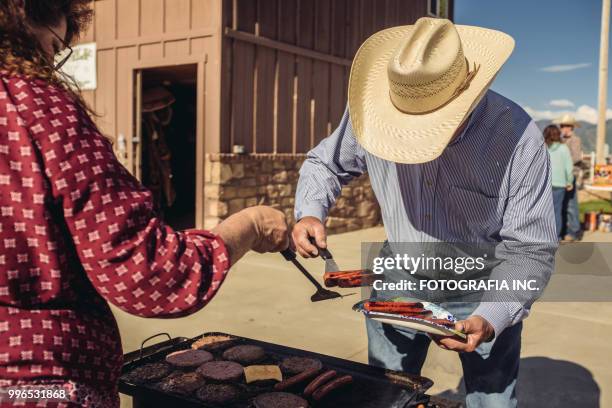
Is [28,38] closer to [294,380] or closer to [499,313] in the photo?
[294,380]

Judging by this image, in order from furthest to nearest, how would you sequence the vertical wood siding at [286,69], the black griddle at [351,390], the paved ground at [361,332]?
the vertical wood siding at [286,69] → the paved ground at [361,332] → the black griddle at [351,390]

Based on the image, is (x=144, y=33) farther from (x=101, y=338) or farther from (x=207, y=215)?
(x=101, y=338)

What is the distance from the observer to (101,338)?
55.1 inches

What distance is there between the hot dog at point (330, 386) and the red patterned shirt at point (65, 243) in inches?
39.5

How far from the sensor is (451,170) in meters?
2.45

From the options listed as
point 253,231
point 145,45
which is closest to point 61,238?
point 253,231

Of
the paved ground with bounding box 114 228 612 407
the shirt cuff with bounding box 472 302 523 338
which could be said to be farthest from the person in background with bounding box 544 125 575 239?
the shirt cuff with bounding box 472 302 523 338

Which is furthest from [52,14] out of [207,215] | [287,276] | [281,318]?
[207,215]

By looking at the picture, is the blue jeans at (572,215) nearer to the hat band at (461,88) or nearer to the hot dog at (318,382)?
the hat band at (461,88)

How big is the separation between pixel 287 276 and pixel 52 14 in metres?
6.21

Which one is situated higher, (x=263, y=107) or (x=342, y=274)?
(x=263, y=107)

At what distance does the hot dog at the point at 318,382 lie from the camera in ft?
7.33

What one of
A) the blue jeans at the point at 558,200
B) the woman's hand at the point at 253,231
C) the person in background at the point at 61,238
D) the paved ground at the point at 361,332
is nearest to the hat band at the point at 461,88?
the woman's hand at the point at 253,231

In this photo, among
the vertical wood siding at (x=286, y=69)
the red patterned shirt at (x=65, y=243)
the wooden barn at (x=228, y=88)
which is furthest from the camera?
the vertical wood siding at (x=286, y=69)
